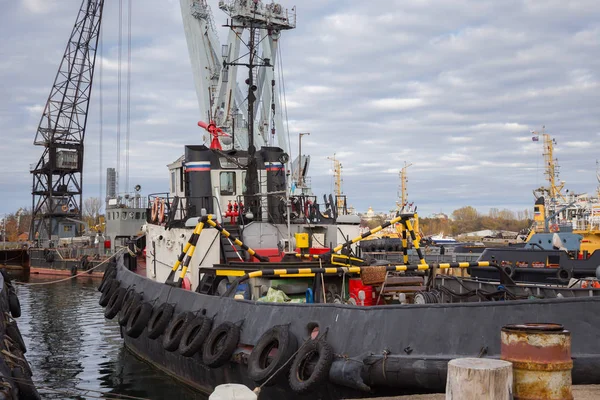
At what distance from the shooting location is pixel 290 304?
8.72 metres

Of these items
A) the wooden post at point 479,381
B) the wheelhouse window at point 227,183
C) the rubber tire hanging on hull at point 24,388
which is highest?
the wheelhouse window at point 227,183

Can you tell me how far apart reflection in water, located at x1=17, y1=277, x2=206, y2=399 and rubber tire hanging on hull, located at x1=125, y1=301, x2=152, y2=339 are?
1082 millimetres

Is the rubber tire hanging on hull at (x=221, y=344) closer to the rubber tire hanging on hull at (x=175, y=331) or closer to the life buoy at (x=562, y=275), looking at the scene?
the rubber tire hanging on hull at (x=175, y=331)

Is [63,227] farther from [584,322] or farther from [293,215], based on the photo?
[584,322]

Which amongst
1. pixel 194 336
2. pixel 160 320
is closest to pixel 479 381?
pixel 194 336

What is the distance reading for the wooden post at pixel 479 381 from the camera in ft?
17.7

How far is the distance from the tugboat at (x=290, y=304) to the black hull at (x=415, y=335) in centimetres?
1

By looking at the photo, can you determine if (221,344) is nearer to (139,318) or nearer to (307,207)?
(139,318)

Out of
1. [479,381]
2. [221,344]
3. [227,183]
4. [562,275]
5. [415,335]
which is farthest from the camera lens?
[562,275]

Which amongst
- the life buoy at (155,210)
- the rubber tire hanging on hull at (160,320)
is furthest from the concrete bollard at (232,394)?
the life buoy at (155,210)

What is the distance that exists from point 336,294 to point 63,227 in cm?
5629

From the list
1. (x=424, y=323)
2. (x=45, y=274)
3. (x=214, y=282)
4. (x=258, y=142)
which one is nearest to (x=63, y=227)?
(x=45, y=274)

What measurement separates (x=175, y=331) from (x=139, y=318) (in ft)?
6.08

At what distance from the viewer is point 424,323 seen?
7.45m
